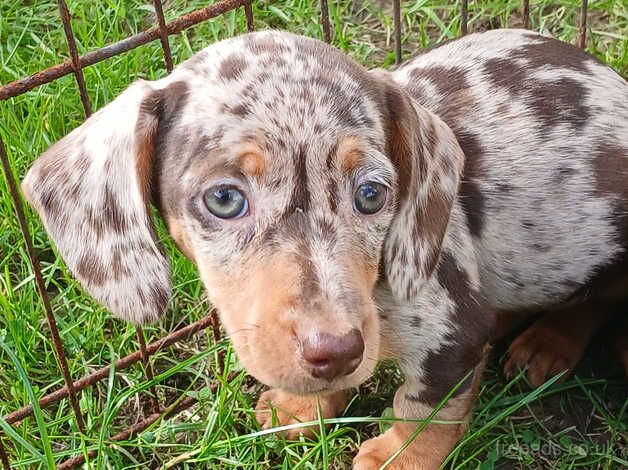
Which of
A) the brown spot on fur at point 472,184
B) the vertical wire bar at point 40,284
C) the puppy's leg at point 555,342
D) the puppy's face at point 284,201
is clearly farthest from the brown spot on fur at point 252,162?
the puppy's leg at point 555,342

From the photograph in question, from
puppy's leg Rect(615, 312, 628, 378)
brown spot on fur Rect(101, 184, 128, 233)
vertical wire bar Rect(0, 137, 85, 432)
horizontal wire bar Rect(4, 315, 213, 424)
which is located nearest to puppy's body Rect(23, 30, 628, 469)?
brown spot on fur Rect(101, 184, 128, 233)

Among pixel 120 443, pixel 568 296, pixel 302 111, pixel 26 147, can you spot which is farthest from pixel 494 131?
pixel 26 147

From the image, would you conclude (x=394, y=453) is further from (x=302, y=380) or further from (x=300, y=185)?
(x=300, y=185)

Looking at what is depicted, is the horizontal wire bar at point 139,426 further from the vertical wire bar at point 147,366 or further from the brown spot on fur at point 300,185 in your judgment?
the brown spot on fur at point 300,185

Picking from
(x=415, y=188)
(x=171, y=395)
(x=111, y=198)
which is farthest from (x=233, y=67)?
(x=171, y=395)

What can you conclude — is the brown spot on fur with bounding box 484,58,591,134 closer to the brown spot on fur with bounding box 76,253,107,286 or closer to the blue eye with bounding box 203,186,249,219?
the blue eye with bounding box 203,186,249,219

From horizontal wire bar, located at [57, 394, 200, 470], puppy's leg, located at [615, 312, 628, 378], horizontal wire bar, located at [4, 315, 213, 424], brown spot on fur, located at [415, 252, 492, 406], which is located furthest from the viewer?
puppy's leg, located at [615, 312, 628, 378]

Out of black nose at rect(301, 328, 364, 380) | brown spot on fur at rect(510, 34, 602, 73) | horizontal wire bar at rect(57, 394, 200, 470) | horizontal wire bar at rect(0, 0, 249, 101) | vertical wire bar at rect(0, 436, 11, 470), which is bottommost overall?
horizontal wire bar at rect(57, 394, 200, 470)
